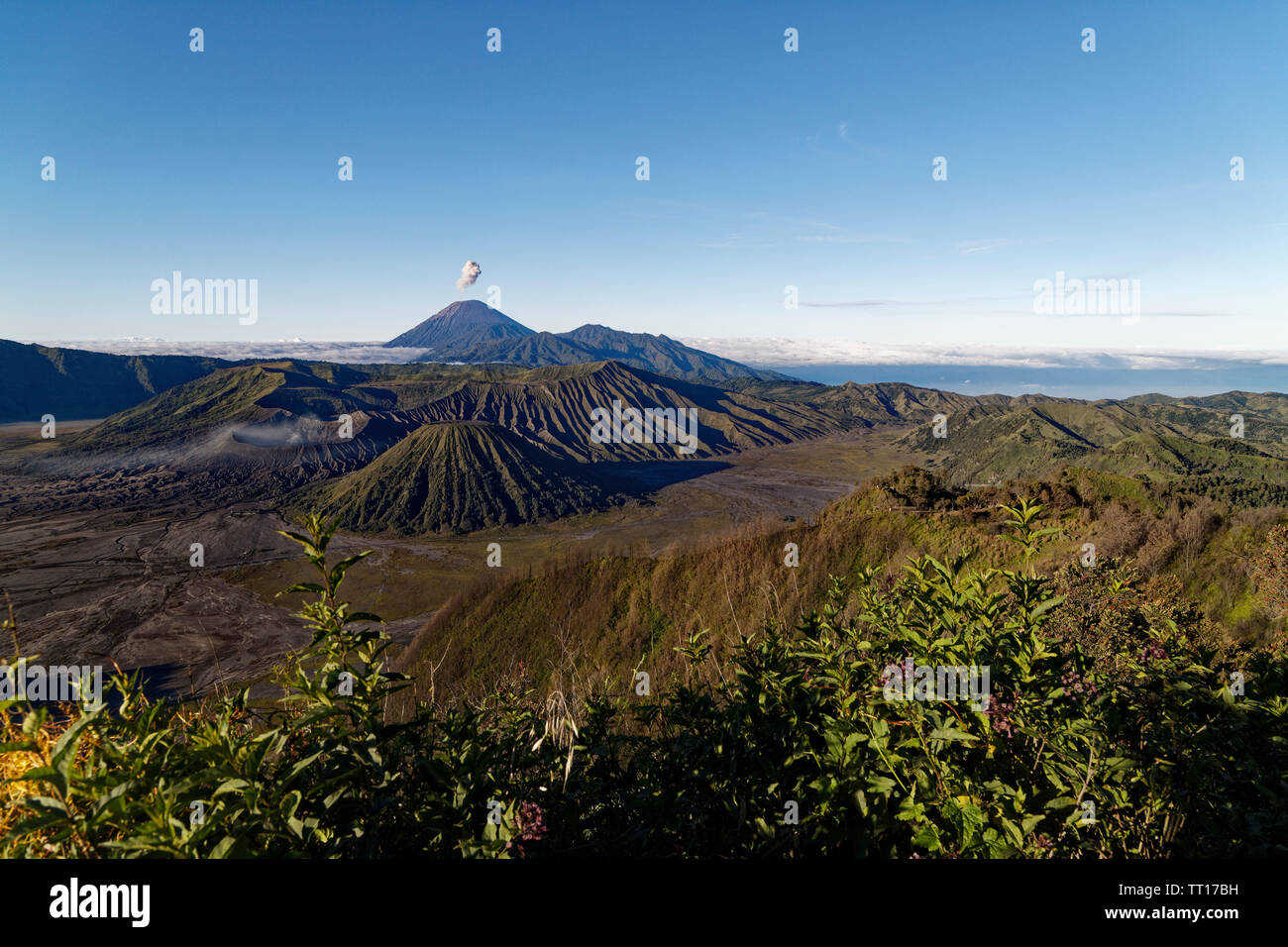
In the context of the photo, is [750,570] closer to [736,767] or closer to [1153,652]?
[1153,652]

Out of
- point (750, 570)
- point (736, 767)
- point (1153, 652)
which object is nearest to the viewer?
point (736, 767)

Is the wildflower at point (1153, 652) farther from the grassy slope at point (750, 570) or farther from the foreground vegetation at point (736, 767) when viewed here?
the grassy slope at point (750, 570)

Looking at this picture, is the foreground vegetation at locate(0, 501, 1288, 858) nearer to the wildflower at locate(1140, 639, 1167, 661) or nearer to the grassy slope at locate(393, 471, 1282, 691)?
the wildflower at locate(1140, 639, 1167, 661)

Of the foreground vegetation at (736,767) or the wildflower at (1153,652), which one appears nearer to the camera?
the foreground vegetation at (736,767)

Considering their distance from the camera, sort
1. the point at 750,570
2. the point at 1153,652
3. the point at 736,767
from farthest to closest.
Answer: the point at 750,570 → the point at 1153,652 → the point at 736,767

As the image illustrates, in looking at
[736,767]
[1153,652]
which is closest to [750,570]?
[1153,652]

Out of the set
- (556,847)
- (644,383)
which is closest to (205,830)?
(556,847)

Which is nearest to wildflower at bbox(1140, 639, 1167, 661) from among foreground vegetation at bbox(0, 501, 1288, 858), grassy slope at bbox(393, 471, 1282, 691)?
foreground vegetation at bbox(0, 501, 1288, 858)

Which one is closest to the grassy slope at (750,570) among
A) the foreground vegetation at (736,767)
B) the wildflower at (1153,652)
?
the wildflower at (1153,652)
